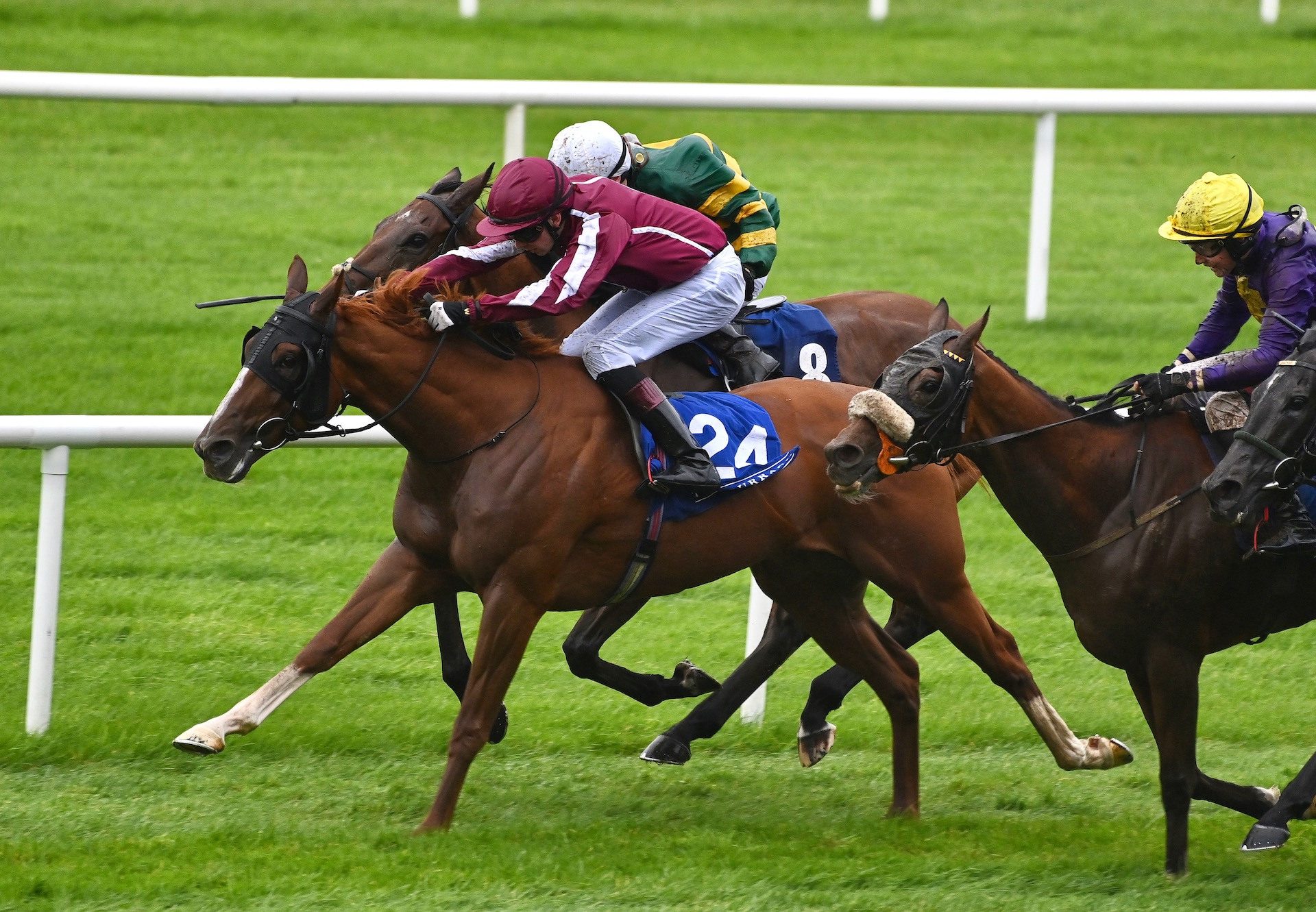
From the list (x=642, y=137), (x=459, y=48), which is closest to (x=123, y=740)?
(x=642, y=137)

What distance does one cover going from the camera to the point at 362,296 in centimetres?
509

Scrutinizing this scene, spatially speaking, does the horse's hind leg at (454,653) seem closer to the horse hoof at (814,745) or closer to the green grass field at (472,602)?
the green grass field at (472,602)

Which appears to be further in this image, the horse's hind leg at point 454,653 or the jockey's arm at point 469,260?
the horse's hind leg at point 454,653

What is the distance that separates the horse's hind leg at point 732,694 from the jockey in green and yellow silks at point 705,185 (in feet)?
2.59

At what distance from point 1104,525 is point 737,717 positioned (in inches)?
67.1

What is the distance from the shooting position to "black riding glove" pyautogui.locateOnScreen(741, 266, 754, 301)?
245 inches

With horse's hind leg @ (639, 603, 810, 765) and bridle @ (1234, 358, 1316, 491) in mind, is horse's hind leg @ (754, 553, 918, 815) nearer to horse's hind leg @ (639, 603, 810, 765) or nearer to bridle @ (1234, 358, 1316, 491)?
horse's hind leg @ (639, 603, 810, 765)

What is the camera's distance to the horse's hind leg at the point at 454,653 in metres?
5.64

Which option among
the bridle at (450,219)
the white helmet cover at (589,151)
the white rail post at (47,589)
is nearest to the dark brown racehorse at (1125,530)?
the white helmet cover at (589,151)

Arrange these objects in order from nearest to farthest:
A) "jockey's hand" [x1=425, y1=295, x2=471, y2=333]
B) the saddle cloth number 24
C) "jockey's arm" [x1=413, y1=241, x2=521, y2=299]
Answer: "jockey's hand" [x1=425, y1=295, x2=471, y2=333] < the saddle cloth number 24 < "jockey's arm" [x1=413, y1=241, x2=521, y2=299]

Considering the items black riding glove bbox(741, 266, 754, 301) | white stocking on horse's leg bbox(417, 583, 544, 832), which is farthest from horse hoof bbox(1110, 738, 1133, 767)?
black riding glove bbox(741, 266, 754, 301)

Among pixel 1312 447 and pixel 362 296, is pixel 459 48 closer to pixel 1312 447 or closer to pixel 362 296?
pixel 362 296

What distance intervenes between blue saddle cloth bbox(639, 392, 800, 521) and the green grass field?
896mm

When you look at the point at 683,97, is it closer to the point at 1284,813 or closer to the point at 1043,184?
the point at 1043,184
